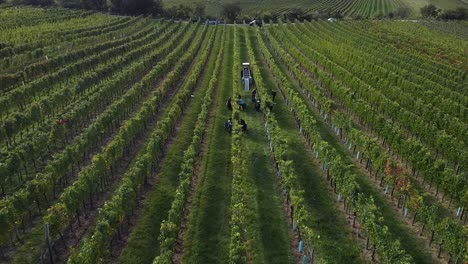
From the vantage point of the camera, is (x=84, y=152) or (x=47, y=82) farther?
(x=47, y=82)

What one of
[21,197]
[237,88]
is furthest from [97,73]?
[21,197]

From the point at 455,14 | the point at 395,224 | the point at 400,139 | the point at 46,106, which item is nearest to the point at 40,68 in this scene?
the point at 46,106

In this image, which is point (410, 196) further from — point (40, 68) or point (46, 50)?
point (46, 50)

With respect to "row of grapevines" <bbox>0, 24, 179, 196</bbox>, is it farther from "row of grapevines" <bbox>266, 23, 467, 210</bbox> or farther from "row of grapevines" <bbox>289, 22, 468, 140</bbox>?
"row of grapevines" <bbox>289, 22, 468, 140</bbox>

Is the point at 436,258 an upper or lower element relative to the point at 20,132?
lower

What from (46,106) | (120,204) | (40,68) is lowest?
(120,204)

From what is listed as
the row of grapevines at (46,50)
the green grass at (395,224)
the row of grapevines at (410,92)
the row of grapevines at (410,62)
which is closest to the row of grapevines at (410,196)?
the green grass at (395,224)

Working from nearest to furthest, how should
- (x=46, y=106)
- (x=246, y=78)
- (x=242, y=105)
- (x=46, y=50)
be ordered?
(x=46, y=106)
(x=242, y=105)
(x=246, y=78)
(x=46, y=50)

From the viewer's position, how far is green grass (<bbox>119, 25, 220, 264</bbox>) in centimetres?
2025

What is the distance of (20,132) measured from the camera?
33094mm

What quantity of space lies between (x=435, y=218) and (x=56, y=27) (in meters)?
75.2

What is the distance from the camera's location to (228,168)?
29172 mm

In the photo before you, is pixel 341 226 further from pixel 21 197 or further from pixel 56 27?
pixel 56 27

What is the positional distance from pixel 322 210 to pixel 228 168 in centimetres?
730
